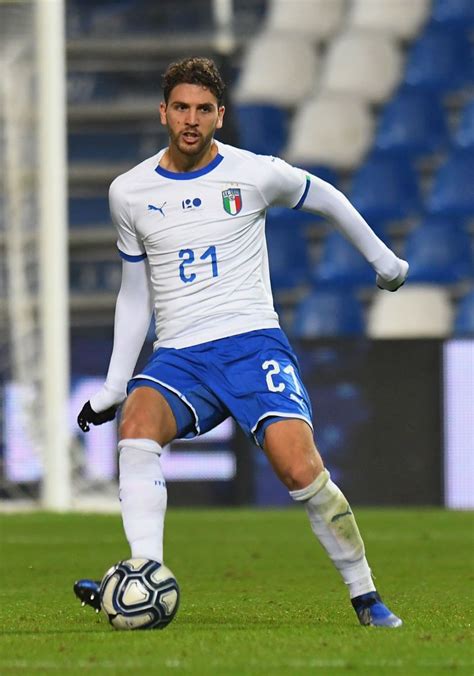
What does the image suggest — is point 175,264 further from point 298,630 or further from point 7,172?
point 7,172

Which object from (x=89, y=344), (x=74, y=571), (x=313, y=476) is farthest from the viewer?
(x=89, y=344)

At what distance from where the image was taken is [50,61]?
56.0ft

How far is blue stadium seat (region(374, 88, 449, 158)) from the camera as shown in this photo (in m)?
24.5

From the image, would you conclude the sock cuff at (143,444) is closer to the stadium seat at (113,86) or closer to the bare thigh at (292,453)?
the bare thigh at (292,453)

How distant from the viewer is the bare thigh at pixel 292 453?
17.6ft

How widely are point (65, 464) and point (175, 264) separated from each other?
11185 mm

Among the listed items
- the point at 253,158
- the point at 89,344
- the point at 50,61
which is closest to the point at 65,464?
the point at 89,344

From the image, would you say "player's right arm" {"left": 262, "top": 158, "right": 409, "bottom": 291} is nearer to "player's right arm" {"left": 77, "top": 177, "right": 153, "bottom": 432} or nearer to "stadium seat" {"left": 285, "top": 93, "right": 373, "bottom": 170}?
"player's right arm" {"left": 77, "top": 177, "right": 153, "bottom": 432}

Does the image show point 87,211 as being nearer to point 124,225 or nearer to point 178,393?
point 124,225

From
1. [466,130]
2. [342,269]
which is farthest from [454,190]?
[342,269]

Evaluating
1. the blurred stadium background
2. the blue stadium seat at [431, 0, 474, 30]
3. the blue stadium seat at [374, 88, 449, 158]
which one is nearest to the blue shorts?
the blurred stadium background

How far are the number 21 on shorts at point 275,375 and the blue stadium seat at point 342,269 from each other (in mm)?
17510

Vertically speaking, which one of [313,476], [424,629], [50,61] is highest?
[50,61]

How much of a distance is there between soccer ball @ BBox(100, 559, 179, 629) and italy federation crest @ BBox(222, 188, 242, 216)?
1203 millimetres
